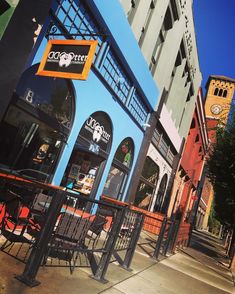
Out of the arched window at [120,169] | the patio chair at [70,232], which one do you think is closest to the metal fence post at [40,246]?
the patio chair at [70,232]

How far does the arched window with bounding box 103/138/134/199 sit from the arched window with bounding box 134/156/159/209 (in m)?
2.29

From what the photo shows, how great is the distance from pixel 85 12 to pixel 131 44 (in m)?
3.15

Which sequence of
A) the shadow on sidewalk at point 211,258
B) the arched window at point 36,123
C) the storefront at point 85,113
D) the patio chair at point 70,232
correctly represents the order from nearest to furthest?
the patio chair at point 70,232 < the arched window at point 36,123 < the storefront at point 85,113 < the shadow on sidewalk at point 211,258

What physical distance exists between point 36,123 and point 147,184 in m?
11.4

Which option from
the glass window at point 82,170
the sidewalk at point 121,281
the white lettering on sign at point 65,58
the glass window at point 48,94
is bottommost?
the sidewalk at point 121,281

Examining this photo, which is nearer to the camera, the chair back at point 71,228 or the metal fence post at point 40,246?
the metal fence post at point 40,246

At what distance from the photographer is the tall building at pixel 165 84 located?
1463 cm

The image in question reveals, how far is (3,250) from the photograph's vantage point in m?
Answer: 5.18

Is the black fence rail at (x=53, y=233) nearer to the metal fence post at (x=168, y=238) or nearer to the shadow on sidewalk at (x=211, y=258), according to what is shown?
the metal fence post at (x=168, y=238)

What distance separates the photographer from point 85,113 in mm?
10406

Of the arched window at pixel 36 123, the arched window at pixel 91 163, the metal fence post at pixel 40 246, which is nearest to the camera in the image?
the metal fence post at pixel 40 246

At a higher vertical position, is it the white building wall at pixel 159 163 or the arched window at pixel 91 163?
the white building wall at pixel 159 163

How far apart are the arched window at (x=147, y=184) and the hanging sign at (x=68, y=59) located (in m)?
10.8

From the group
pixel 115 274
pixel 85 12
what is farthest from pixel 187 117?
pixel 115 274
